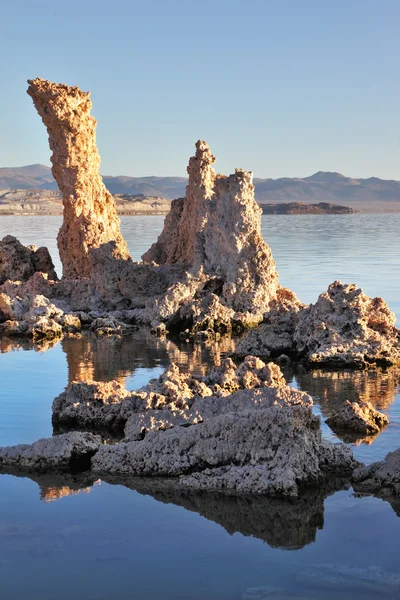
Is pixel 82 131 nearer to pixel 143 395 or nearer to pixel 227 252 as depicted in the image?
pixel 227 252

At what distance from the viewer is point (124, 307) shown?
77.4 ft

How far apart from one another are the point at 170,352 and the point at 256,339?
180 cm

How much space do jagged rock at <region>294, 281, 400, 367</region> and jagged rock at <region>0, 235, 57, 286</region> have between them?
33.2ft

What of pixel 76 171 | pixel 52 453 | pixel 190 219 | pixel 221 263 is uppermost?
pixel 76 171

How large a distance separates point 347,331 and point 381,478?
7333mm

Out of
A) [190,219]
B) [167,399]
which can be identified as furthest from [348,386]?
[190,219]

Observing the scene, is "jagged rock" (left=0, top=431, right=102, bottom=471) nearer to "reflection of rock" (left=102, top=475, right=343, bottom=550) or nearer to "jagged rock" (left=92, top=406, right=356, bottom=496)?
"jagged rock" (left=92, top=406, right=356, bottom=496)

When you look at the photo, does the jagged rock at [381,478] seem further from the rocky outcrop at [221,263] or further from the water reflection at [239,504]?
the rocky outcrop at [221,263]

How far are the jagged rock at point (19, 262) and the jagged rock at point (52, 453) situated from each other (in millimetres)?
14798

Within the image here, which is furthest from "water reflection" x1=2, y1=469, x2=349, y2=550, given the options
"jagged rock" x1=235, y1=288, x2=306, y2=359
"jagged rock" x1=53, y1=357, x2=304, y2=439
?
"jagged rock" x1=235, y1=288, x2=306, y2=359

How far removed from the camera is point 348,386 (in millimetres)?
14758

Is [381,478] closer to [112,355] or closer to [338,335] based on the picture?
[338,335]

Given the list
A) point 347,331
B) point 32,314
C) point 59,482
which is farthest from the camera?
point 32,314

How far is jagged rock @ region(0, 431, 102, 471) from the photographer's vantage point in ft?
34.9
